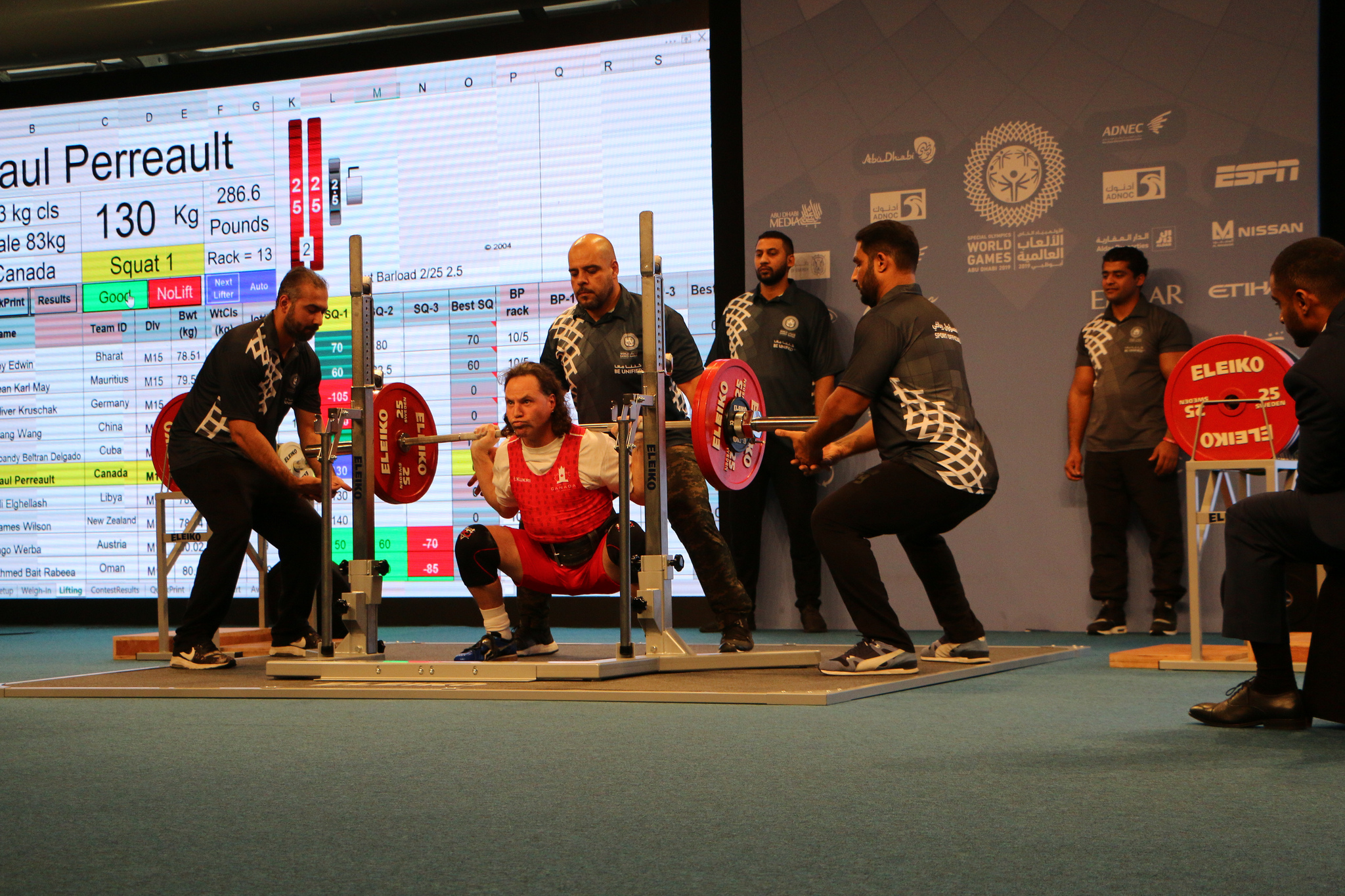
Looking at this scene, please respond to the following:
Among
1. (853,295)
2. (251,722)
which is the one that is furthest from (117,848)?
(853,295)

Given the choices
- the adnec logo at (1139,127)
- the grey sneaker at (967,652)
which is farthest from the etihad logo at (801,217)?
the grey sneaker at (967,652)

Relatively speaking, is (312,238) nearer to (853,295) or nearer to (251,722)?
(853,295)

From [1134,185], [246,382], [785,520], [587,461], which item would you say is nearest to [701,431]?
[587,461]

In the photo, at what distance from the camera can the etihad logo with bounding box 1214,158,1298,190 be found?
18.2ft

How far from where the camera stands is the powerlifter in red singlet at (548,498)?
4051mm

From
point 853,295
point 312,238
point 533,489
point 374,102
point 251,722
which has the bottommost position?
point 251,722

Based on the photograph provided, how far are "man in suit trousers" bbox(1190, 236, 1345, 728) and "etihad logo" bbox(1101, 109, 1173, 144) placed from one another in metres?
3.08

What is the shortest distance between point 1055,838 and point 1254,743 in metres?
1.08

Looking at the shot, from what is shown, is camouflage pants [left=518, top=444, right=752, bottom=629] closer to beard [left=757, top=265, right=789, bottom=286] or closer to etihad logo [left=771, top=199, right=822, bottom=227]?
beard [left=757, top=265, right=789, bottom=286]

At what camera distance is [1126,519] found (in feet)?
18.8

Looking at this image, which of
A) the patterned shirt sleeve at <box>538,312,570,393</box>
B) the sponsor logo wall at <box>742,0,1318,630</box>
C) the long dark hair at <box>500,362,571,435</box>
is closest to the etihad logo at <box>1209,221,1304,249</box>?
the sponsor logo wall at <box>742,0,1318,630</box>

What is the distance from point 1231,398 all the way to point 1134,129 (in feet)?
6.94

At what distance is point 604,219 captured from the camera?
6512 mm

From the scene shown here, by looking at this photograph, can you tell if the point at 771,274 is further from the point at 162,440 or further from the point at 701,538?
the point at 162,440
